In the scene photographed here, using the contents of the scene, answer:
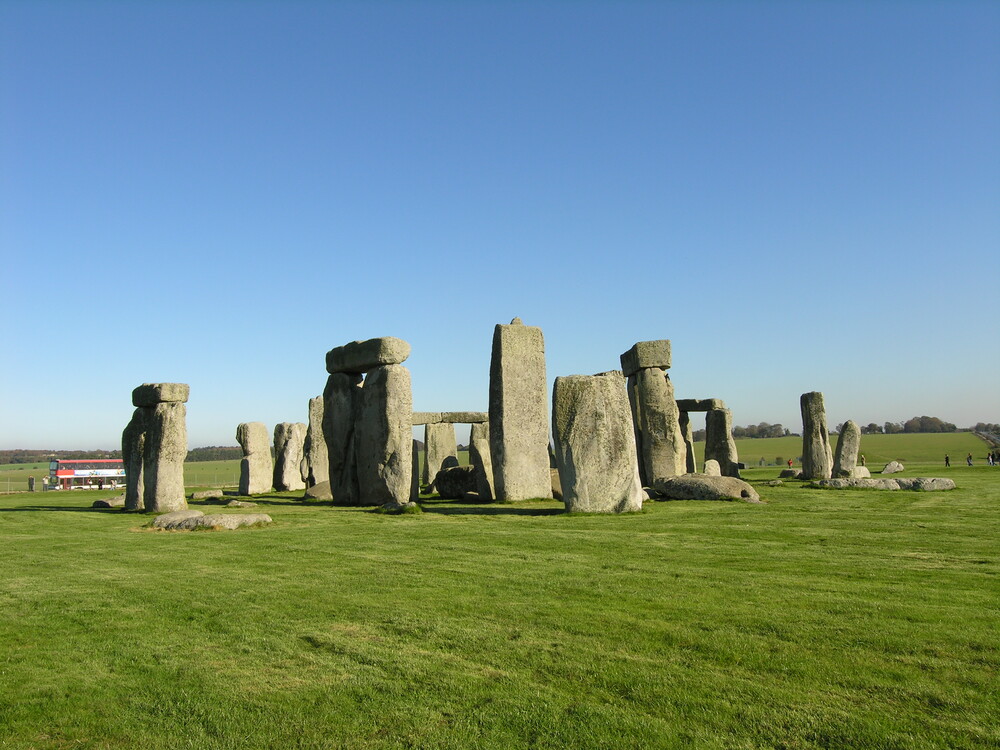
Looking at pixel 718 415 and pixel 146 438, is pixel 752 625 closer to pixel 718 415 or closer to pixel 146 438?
pixel 146 438

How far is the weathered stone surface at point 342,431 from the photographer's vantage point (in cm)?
1614

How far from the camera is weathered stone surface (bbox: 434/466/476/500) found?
56.7 ft

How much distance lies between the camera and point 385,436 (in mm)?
14328

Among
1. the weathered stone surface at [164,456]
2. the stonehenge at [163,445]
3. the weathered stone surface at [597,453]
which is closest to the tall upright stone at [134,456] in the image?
the stonehenge at [163,445]

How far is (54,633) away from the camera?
505cm

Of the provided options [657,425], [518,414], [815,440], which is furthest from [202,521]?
[815,440]

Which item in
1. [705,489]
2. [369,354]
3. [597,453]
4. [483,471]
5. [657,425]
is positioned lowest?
[705,489]

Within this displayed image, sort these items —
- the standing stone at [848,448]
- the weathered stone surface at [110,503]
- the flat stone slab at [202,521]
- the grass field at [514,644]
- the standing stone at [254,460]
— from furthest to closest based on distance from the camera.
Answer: the standing stone at [254,460], the standing stone at [848,448], the weathered stone surface at [110,503], the flat stone slab at [202,521], the grass field at [514,644]

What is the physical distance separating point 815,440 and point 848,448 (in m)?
1.19

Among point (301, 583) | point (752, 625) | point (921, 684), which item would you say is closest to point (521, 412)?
point (301, 583)

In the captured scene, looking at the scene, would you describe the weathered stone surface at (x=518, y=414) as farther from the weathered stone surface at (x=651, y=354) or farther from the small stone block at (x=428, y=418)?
the small stone block at (x=428, y=418)

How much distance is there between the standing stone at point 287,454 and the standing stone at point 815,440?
14.4m

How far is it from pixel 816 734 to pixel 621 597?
97.3 inches

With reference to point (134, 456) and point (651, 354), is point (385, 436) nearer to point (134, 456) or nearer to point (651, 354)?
point (134, 456)
